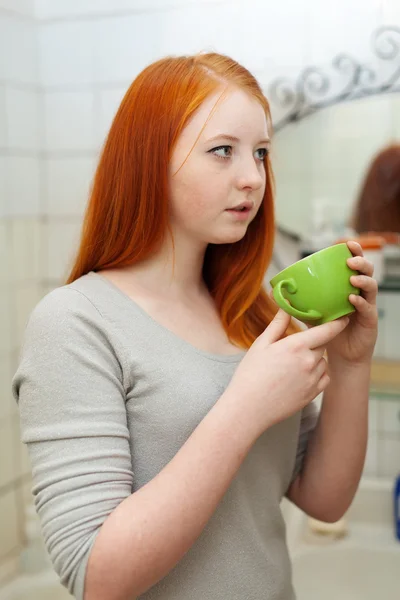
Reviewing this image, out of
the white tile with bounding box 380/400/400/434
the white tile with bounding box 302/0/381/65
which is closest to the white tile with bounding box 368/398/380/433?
the white tile with bounding box 380/400/400/434

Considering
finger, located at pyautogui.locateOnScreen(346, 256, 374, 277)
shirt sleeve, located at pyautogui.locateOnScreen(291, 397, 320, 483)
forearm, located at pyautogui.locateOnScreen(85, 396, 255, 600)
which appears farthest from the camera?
shirt sleeve, located at pyautogui.locateOnScreen(291, 397, 320, 483)

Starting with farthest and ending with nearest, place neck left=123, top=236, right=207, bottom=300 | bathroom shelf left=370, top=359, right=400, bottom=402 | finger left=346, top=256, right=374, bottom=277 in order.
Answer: bathroom shelf left=370, top=359, right=400, bottom=402 → neck left=123, top=236, right=207, bottom=300 → finger left=346, top=256, right=374, bottom=277

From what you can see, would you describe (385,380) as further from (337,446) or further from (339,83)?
(339,83)

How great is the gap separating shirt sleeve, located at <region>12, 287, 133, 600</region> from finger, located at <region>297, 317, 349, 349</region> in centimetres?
20

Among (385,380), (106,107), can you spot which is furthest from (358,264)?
(106,107)

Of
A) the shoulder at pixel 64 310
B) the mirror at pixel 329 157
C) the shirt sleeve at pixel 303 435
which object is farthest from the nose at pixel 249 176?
the mirror at pixel 329 157

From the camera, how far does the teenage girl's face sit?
0.76 m

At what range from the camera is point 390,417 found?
1409 millimetres

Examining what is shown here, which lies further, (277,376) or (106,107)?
(106,107)

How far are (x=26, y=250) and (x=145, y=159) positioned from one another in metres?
0.87

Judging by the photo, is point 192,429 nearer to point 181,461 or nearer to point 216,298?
point 181,461

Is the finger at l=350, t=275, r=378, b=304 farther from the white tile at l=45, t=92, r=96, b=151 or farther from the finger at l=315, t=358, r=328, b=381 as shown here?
the white tile at l=45, t=92, r=96, b=151

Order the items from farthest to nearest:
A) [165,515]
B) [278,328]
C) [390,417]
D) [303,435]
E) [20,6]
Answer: [20,6], [390,417], [303,435], [278,328], [165,515]

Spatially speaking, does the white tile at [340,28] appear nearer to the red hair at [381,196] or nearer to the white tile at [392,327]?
the red hair at [381,196]
